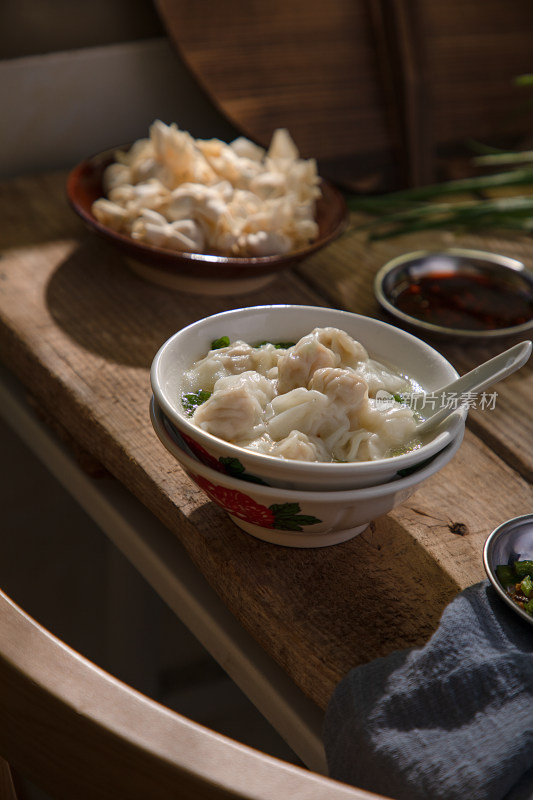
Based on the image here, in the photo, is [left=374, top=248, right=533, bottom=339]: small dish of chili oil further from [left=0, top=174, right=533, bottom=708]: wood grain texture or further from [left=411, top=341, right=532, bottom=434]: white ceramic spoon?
[left=411, top=341, right=532, bottom=434]: white ceramic spoon

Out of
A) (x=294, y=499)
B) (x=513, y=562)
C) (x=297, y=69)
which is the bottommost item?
(x=513, y=562)

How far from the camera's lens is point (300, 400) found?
71 centimetres

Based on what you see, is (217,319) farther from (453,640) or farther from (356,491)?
(453,640)

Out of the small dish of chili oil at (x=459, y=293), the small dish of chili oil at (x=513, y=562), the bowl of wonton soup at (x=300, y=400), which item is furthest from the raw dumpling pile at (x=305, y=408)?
the small dish of chili oil at (x=459, y=293)

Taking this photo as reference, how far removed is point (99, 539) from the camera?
5.96 ft

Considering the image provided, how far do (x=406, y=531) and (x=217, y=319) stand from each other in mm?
298

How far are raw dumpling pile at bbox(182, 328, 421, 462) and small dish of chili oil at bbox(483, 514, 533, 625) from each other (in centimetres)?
13

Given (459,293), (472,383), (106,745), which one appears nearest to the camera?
(106,745)

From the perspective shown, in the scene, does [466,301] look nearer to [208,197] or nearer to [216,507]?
[208,197]

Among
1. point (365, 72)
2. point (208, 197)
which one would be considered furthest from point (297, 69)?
point (208, 197)

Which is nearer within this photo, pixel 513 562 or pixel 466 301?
pixel 513 562

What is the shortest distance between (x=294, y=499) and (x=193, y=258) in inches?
20.9

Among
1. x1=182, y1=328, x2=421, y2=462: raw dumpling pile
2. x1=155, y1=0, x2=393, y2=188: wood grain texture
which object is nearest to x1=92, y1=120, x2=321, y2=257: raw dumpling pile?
x1=155, y1=0, x2=393, y2=188: wood grain texture

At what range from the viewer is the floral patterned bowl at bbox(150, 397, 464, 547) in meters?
0.68
